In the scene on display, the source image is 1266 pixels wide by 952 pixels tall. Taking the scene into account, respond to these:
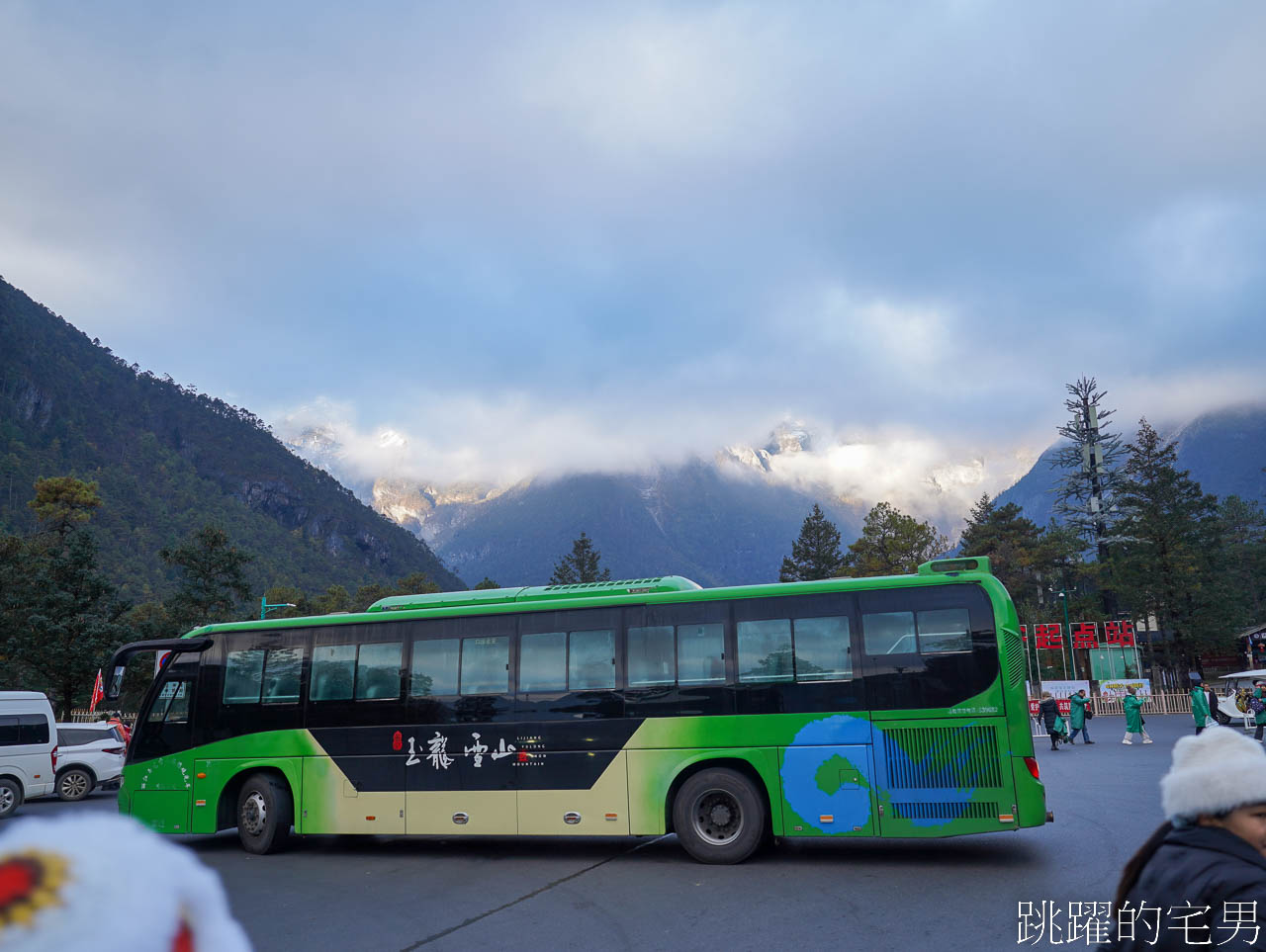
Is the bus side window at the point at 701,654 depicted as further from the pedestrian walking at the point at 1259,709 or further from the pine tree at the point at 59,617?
the pine tree at the point at 59,617

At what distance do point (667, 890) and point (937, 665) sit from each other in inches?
155

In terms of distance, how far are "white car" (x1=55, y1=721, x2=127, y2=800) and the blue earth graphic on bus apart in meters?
16.8

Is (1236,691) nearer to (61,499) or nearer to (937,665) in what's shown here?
(937,665)

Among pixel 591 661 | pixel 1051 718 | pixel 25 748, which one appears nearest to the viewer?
pixel 591 661

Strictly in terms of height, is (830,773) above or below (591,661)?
below

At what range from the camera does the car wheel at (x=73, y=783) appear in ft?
65.7

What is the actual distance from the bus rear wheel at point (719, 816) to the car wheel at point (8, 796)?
15.0m

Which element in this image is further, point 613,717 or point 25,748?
point 25,748

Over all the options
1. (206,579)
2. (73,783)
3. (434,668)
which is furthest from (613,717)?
(206,579)

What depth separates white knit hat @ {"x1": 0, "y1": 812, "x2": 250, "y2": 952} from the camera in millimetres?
1179

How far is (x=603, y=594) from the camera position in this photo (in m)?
11.9

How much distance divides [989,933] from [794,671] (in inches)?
151

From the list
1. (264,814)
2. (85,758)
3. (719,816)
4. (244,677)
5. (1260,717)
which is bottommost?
(85,758)

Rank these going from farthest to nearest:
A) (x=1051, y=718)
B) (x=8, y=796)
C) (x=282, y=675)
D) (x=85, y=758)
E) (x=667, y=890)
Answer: (x=1051, y=718)
(x=85, y=758)
(x=8, y=796)
(x=282, y=675)
(x=667, y=890)
